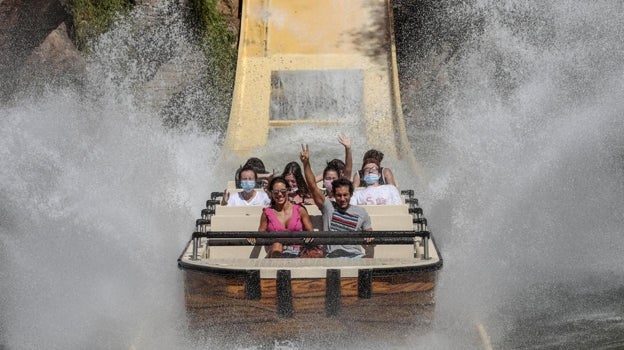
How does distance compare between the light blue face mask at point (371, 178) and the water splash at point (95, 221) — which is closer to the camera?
the water splash at point (95, 221)

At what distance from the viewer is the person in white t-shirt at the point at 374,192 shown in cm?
711

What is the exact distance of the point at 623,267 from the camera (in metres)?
7.52

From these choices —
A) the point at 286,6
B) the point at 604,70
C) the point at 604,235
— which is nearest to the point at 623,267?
the point at 604,235

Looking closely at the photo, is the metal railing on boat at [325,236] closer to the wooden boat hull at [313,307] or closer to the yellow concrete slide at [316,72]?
the wooden boat hull at [313,307]

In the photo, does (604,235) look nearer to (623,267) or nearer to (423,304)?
(623,267)

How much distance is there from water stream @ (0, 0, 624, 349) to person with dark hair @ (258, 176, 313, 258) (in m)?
0.79

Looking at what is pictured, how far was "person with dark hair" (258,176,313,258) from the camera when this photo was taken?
6.02m

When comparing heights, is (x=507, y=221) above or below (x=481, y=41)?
below

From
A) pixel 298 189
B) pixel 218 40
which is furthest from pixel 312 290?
pixel 218 40

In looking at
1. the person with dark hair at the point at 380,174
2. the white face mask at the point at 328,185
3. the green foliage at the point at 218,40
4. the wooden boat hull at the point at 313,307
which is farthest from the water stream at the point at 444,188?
the white face mask at the point at 328,185

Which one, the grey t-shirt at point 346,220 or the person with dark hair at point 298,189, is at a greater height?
the person with dark hair at point 298,189

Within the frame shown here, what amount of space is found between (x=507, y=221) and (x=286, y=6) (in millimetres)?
5546

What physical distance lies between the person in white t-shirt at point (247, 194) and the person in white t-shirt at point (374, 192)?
28.7 inches

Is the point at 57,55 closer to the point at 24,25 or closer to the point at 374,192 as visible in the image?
the point at 24,25
